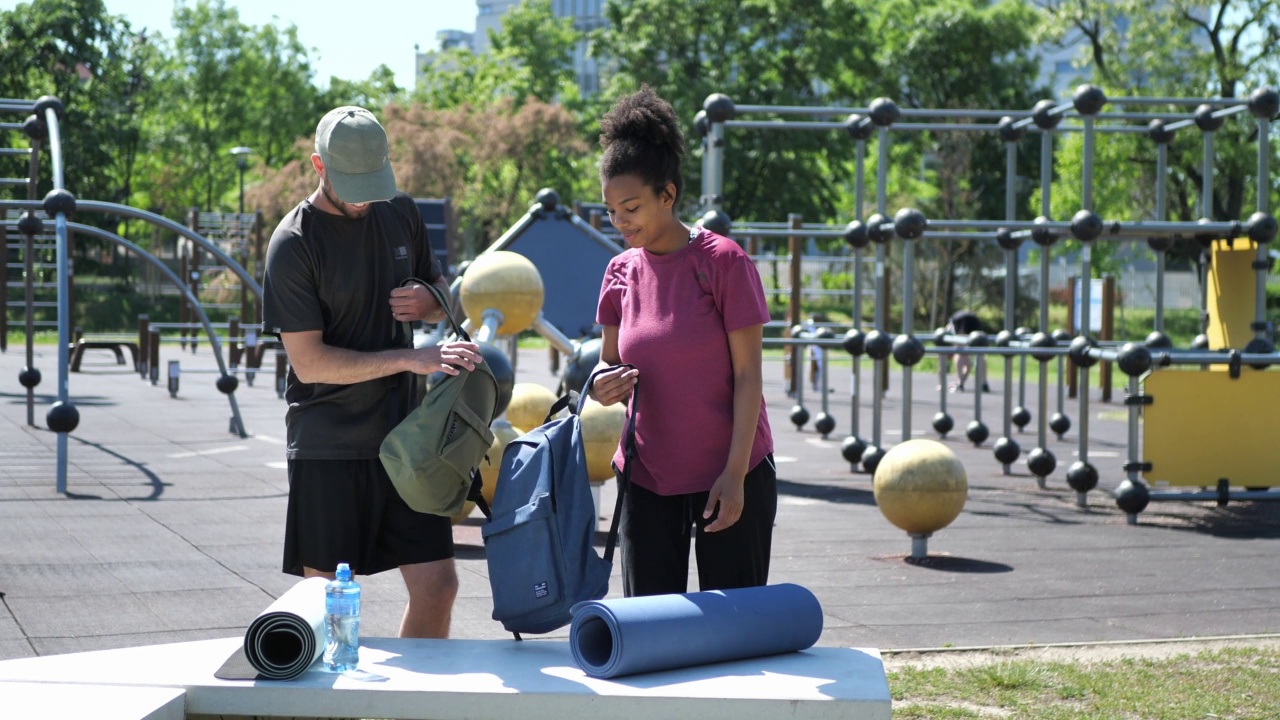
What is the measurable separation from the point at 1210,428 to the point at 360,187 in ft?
27.1

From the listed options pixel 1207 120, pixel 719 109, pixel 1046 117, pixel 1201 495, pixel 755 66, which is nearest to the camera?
pixel 1201 495

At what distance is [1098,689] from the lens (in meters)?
5.09

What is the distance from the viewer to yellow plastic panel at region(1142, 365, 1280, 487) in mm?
10164

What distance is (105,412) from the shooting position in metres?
16.8

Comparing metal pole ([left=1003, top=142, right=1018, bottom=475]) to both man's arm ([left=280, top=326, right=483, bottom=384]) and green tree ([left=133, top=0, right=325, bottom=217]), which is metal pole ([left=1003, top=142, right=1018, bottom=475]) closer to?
man's arm ([left=280, top=326, right=483, bottom=384])

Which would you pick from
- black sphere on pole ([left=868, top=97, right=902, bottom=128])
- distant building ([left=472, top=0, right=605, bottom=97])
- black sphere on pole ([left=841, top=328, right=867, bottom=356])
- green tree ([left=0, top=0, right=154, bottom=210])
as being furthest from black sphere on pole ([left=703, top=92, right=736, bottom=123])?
distant building ([left=472, top=0, right=605, bottom=97])

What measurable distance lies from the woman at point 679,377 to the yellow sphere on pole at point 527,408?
5433 mm

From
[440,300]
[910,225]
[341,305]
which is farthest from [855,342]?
[341,305]

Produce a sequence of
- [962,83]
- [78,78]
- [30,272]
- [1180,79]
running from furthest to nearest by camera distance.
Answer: [962,83] < [78,78] < [1180,79] < [30,272]

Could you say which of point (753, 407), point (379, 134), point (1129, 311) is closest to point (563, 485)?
point (753, 407)

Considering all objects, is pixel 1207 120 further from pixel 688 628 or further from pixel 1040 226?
pixel 688 628

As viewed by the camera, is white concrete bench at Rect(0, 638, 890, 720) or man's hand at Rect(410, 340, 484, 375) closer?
white concrete bench at Rect(0, 638, 890, 720)

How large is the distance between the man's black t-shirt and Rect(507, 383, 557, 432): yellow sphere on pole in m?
5.34

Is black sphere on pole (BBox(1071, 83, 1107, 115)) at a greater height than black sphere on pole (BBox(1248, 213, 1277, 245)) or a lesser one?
greater
